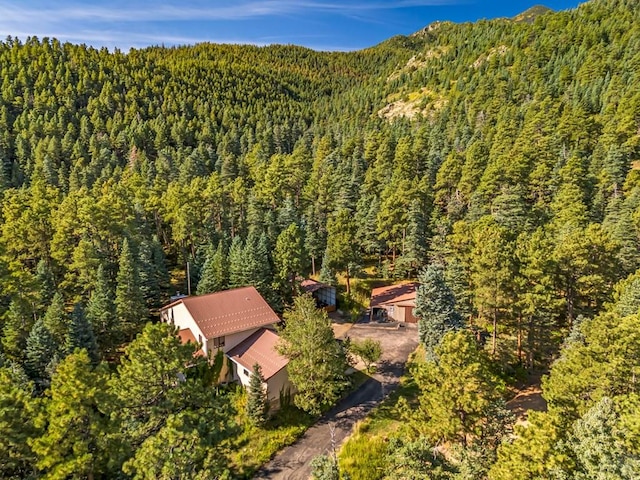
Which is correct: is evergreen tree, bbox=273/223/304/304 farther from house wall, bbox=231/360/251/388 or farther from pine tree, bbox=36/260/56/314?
pine tree, bbox=36/260/56/314

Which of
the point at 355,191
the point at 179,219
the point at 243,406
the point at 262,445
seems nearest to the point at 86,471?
the point at 262,445

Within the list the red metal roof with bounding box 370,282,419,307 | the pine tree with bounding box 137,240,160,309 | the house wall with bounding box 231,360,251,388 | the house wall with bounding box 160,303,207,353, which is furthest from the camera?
the red metal roof with bounding box 370,282,419,307

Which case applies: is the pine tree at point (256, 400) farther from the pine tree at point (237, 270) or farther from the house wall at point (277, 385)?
the pine tree at point (237, 270)

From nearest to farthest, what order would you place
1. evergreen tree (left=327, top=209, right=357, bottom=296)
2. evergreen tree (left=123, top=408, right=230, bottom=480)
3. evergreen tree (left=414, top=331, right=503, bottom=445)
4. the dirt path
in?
1. evergreen tree (left=123, top=408, right=230, bottom=480)
2. evergreen tree (left=414, top=331, right=503, bottom=445)
3. the dirt path
4. evergreen tree (left=327, top=209, right=357, bottom=296)

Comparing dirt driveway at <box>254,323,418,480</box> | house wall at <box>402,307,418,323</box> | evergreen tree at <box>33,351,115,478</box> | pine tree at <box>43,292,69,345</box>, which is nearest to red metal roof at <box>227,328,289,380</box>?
dirt driveway at <box>254,323,418,480</box>

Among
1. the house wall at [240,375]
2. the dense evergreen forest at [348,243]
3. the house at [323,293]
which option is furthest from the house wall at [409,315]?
the house wall at [240,375]
